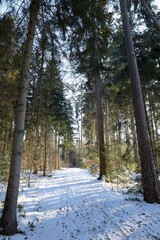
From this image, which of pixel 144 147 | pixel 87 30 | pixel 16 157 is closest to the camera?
pixel 16 157

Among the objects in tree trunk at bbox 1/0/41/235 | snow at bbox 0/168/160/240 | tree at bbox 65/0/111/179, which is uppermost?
tree at bbox 65/0/111/179

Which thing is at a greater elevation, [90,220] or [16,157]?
[16,157]

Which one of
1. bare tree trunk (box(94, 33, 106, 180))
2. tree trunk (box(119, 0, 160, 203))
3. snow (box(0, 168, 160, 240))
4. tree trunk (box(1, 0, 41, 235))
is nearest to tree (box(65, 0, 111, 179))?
tree trunk (box(1, 0, 41, 235))

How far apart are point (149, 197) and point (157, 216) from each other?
1045mm

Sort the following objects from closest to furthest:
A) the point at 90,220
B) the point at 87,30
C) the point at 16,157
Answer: the point at 16,157, the point at 90,220, the point at 87,30

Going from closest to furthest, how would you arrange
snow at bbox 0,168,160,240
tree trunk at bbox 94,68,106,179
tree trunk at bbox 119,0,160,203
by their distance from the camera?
snow at bbox 0,168,160,240 → tree trunk at bbox 119,0,160,203 → tree trunk at bbox 94,68,106,179

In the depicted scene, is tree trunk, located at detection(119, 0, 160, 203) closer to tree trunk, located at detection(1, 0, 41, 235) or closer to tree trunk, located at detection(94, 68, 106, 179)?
tree trunk, located at detection(94, 68, 106, 179)

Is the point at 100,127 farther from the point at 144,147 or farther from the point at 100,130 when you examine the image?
the point at 144,147

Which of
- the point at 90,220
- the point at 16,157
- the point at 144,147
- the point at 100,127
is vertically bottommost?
the point at 90,220

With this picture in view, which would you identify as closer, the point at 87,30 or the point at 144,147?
the point at 87,30

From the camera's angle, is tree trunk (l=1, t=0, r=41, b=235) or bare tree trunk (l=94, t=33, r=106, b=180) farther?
bare tree trunk (l=94, t=33, r=106, b=180)

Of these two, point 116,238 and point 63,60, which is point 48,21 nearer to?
point 63,60

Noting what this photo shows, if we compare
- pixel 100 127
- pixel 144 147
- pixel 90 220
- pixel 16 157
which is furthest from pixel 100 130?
pixel 16 157

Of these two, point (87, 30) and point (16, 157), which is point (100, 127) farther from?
point (16, 157)
